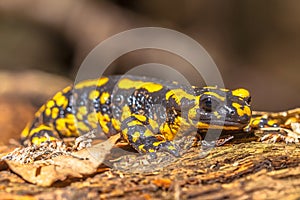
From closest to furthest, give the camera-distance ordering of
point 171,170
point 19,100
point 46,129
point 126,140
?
point 171,170 → point 126,140 → point 46,129 → point 19,100

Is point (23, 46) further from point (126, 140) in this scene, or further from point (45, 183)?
point (45, 183)

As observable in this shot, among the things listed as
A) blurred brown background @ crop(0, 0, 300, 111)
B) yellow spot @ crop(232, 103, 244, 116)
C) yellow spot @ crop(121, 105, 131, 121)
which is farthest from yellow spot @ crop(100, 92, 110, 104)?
blurred brown background @ crop(0, 0, 300, 111)

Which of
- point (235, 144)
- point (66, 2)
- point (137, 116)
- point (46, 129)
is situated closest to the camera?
point (235, 144)

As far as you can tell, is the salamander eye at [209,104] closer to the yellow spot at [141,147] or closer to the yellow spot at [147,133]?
the yellow spot at [147,133]

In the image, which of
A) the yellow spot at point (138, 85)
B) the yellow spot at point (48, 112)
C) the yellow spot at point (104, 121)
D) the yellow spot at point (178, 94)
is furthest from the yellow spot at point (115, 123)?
the yellow spot at point (48, 112)

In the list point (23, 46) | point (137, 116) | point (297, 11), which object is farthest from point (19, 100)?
point (297, 11)

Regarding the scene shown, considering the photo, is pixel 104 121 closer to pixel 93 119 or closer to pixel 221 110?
pixel 93 119

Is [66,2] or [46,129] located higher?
[66,2]
